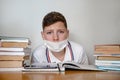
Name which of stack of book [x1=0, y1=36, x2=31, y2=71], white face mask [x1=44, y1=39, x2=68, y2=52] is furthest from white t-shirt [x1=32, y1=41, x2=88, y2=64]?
stack of book [x1=0, y1=36, x2=31, y2=71]

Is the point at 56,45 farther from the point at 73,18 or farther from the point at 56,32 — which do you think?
the point at 73,18

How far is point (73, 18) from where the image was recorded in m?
1.73

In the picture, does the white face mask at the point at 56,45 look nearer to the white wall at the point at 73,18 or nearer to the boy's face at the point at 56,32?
the boy's face at the point at 56,32

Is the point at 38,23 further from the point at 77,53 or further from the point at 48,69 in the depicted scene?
the point at 48,69

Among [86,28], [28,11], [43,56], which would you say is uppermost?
[28,11]

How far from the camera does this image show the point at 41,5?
171 cm

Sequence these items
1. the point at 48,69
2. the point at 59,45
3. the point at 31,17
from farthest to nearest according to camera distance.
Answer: the point at 31,17 < the point at 59,45 < the point at 48,69

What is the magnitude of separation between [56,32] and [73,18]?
0.41m

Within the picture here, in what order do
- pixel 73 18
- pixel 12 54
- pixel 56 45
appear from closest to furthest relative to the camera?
1. pixel 12 54
2. pixel 56 45
3. pixel 73 18

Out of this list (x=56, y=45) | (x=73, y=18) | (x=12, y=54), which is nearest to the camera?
(x=12, y=54)

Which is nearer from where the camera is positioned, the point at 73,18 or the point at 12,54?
the point at 12,54

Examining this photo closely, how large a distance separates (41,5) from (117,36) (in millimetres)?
653

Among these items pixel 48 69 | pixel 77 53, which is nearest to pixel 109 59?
pixel 48 69

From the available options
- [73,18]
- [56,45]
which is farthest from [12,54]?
[73,18]
